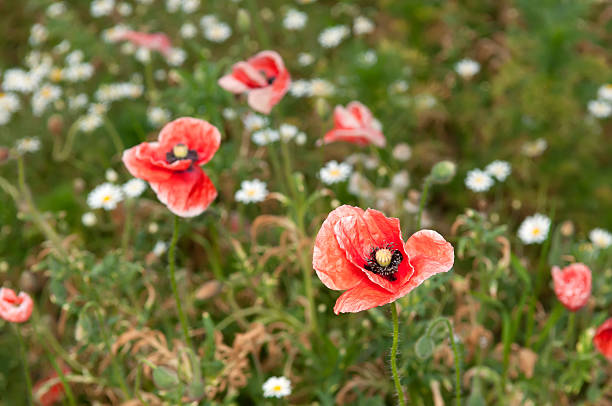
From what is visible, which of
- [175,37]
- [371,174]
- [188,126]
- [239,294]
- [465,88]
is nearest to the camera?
[188,126]

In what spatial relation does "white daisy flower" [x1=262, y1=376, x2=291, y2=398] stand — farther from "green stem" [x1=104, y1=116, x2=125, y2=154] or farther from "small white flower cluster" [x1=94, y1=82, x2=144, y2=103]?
"small white flower cluster" [x1=94, y1=82, x2=144, y2=103]

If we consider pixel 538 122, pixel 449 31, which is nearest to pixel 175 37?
pixel 449 31

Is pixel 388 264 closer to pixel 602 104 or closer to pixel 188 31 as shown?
pixel 602 104

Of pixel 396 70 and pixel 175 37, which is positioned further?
pixel 175 37

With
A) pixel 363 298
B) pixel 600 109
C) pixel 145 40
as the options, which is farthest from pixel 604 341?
pixel 145 40

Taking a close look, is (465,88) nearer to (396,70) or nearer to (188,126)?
(396,70)

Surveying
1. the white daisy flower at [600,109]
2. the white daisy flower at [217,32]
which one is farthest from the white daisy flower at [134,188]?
the white daisy flower at [600,109]
